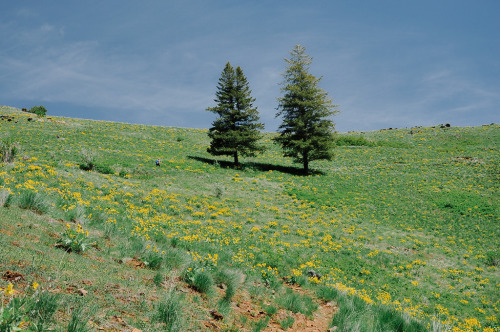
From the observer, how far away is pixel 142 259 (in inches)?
300

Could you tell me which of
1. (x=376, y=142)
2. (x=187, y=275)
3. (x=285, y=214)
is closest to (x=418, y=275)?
(x=285, y=214)

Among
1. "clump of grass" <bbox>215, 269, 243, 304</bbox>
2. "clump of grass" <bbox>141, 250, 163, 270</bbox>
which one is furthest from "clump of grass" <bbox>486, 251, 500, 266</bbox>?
"clump of grass" <bbox>141, 250, 163, 270</bbox>

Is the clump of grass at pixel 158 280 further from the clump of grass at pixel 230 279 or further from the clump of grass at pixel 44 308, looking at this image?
the clump of grass at pixel 44 308

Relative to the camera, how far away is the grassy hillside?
5.18m

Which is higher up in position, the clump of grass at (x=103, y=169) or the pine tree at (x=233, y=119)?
the pine tree at (x=233, y=119)

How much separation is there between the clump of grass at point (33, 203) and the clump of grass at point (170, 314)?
22.0ft

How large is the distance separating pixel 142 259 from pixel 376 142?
2475 inches

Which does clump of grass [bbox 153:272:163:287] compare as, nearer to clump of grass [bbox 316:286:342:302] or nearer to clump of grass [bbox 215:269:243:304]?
clump of grass [bbox 215:269:243:304]

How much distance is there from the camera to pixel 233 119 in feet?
125

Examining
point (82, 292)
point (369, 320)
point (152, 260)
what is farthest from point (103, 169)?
point (369, 320)

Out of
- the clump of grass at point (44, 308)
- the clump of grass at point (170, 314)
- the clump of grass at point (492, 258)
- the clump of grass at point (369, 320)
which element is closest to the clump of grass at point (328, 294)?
the clump of grass at point (369, 320)

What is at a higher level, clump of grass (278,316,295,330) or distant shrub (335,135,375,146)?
distant shrub (335,135,375,146)

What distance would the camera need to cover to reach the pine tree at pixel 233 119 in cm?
3672

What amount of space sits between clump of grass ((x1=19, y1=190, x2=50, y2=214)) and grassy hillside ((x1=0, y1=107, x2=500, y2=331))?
5 cm
